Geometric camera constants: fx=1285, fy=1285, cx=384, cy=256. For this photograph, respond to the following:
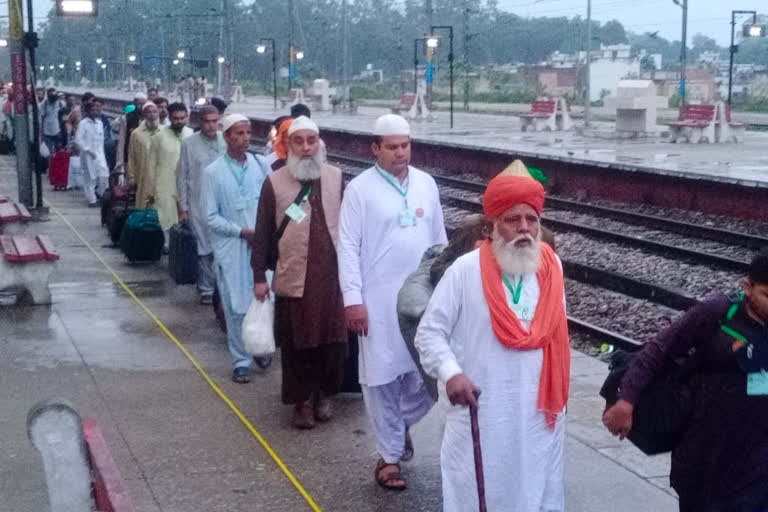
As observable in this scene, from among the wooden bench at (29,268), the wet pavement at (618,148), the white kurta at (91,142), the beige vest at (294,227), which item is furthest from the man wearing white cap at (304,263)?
the wet pavement at (618,148)

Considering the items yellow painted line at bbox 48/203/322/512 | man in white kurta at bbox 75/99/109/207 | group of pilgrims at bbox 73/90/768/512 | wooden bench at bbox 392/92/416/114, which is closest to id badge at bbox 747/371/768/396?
group of pilgrims at bbox 73/90/768/512

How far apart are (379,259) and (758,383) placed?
2.25 meters

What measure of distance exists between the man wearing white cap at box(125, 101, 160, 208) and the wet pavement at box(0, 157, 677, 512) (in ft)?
7.51

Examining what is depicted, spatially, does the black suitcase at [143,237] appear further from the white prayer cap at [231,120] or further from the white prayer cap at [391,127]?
the white prayer cap at [391,127]

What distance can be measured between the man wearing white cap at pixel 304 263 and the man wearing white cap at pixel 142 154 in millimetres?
5613

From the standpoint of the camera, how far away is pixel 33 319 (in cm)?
969

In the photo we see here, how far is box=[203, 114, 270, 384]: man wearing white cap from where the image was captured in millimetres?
7843

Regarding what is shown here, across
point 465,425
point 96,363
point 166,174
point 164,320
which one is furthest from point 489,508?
point 166,174

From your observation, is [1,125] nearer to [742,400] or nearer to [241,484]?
[241,484]

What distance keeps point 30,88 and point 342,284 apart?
12.6 meters

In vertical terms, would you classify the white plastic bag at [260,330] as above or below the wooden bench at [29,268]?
above

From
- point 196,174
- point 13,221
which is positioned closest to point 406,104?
point 13,221

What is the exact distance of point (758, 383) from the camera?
13.0 ft

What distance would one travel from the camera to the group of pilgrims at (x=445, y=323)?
4059 millimetres
